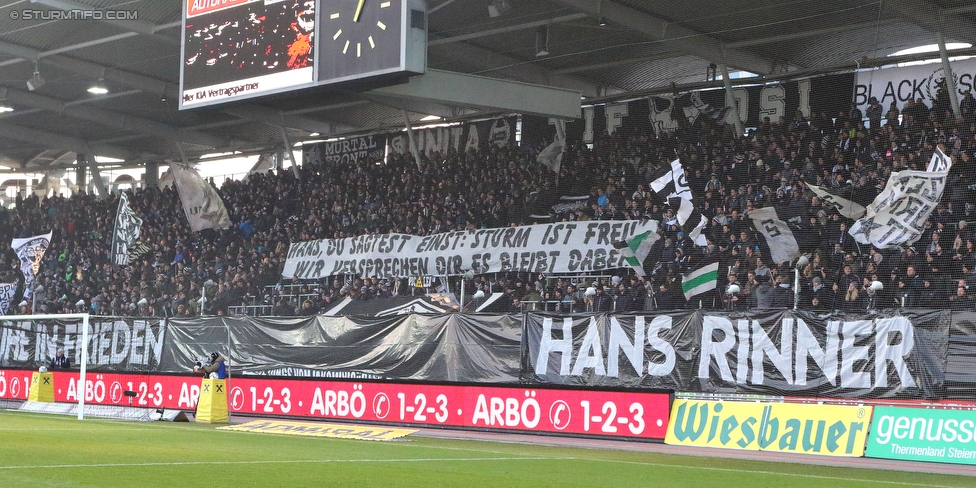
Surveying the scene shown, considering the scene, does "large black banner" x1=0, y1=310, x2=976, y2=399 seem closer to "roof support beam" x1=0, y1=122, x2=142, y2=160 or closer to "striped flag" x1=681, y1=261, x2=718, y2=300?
"striped flag" x1=681, y1=261, x2=718, y2=300

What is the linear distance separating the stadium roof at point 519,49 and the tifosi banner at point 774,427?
9.46 meters

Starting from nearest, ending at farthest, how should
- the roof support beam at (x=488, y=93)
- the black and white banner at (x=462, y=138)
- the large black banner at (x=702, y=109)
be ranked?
1. the roof support beam at (x=488, y=93)
2. the large black banner at (x=702, y=109)
3. the black and white banner at (x=462, y=138)

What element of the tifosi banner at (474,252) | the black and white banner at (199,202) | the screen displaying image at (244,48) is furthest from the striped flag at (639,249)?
the black and white banner at (199,202)

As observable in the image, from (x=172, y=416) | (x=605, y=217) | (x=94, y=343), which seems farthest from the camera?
(x=605, y=217)

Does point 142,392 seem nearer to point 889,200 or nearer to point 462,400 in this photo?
point 462,400

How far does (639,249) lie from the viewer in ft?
86.3

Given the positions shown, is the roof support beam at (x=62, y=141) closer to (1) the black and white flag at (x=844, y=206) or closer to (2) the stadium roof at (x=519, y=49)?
(2) the stadium roof at (x=519, y=49)

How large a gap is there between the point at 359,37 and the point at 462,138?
18265 mm

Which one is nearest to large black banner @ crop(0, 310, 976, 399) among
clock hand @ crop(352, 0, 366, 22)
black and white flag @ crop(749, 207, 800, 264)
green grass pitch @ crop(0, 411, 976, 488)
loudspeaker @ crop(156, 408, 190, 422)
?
loudspeaker @ crop(156, 408, 190, 422)

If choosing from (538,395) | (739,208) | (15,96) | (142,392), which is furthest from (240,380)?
(15,96)

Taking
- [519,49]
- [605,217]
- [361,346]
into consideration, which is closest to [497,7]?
[519,49]

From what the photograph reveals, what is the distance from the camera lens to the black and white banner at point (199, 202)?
128ft

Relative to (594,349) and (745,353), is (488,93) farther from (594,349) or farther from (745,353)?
(745,353)

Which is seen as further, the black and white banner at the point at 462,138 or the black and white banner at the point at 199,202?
the black and white banner at the point at 199,202
